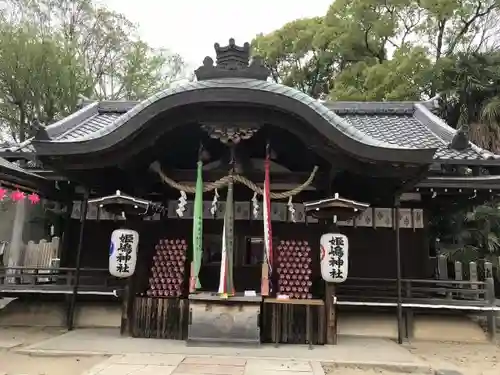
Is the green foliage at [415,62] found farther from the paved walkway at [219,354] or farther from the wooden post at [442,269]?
the paved walkway at [219,354]

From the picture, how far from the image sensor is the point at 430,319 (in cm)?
951

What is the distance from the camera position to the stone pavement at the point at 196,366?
6.09 meters

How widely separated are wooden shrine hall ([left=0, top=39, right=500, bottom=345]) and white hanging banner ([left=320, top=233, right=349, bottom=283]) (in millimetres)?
26

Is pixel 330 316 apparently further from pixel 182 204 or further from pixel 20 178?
pixel 20 178

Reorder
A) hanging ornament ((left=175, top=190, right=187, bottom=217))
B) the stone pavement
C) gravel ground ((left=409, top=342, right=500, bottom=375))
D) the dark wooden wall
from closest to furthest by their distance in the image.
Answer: the stone pavement → gravel ground ((left=409, top=342, right=500, bottom=375)) → hanging ornament ((left=175, top=190, right=187, bottom=217)) → the dark wooden wall

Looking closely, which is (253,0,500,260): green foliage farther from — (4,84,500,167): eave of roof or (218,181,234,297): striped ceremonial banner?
(218,181,234,297): striped ceremonial banner

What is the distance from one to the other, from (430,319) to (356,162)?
4.16 meters

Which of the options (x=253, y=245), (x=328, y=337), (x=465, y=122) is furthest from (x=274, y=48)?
(x=328, y=337)

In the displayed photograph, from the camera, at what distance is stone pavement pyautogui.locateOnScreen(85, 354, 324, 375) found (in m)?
6.09

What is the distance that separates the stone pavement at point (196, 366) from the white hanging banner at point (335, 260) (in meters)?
1.80

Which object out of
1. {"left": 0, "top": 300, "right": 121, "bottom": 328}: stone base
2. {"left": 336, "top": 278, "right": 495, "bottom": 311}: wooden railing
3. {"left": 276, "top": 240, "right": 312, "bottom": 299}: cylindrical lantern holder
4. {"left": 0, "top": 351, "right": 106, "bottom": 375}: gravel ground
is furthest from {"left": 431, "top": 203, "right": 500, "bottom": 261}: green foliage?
{"left": 0, "top": 351, "right": 106, "bottom": 375}: gravel ground

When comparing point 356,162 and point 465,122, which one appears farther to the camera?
point 465,122

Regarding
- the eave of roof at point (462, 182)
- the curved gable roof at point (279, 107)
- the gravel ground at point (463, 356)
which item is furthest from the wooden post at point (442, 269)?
the curved gable roof at point (279, 107)

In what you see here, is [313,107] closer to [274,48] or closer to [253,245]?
[253,245]
